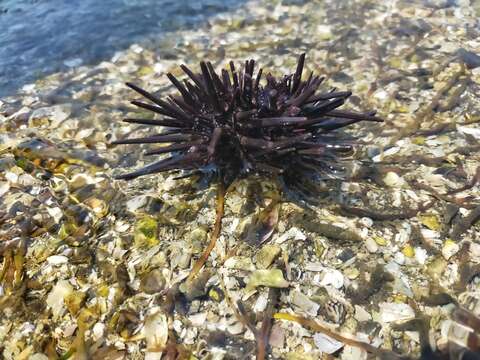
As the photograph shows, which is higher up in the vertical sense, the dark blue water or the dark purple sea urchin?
the dark purple sea urchin

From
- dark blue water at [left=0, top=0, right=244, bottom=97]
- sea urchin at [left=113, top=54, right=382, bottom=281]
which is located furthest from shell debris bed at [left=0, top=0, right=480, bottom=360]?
dark blue water at [left=0, top=0, right=244, bottom=97]

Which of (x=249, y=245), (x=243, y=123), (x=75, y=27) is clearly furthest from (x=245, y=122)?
(x=75, y=27)

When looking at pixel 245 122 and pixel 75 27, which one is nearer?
pixel 245 122

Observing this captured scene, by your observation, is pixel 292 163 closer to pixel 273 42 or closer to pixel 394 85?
pixel 394 85

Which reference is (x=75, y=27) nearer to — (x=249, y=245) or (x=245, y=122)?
(x=245, y=122)

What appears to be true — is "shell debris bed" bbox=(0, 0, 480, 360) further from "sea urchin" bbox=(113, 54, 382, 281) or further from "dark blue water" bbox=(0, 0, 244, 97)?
"dark blue water" bbox=(0, 0, 244, 97)
